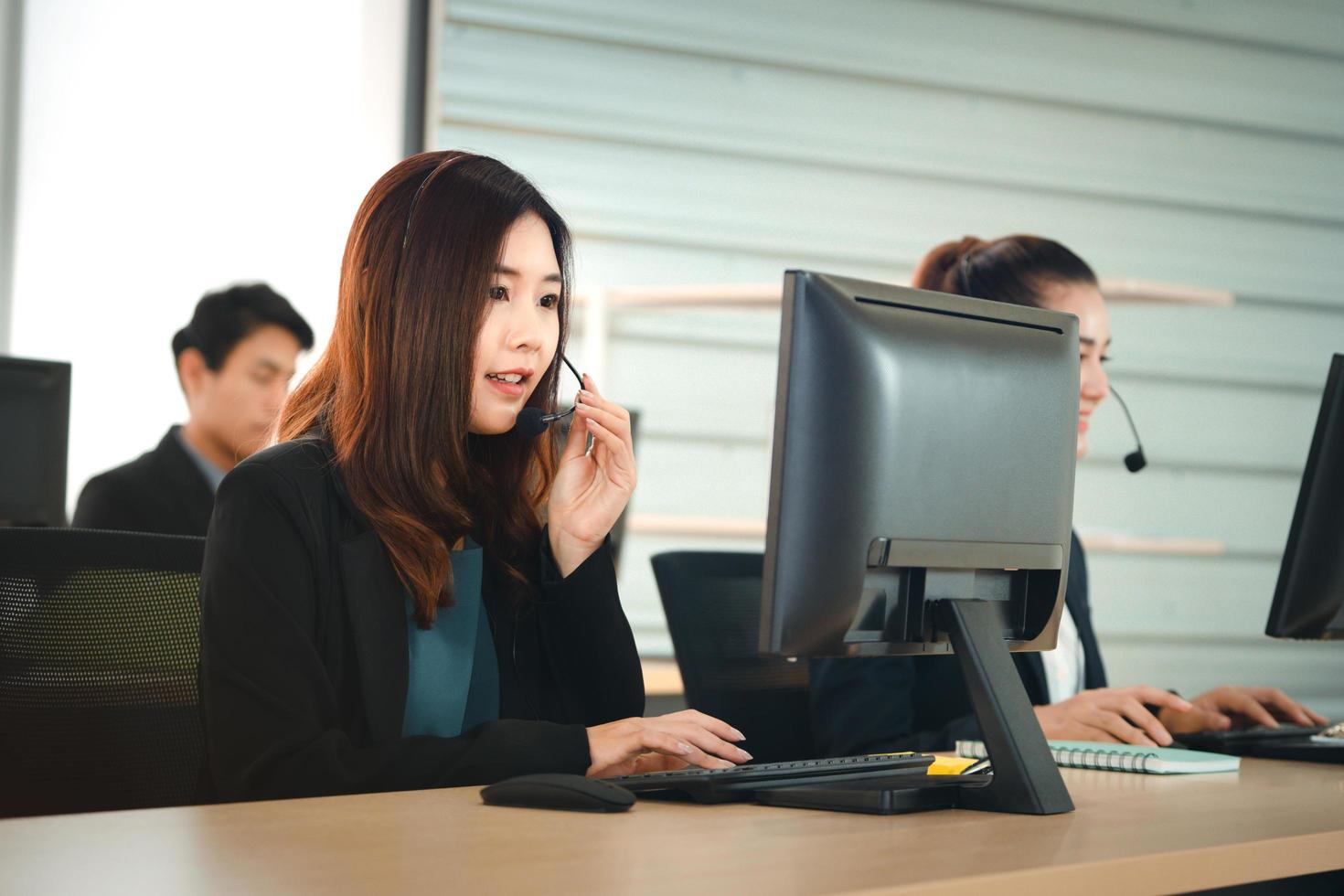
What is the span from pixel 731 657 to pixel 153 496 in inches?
60.6

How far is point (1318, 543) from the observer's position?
1751 millimetres

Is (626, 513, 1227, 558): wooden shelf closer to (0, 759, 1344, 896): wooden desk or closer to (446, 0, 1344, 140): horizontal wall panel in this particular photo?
(446, 0, 1344, 140): horizontal wall panel

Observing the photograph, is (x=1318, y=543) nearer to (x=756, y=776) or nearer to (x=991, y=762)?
(x=991, y=762)

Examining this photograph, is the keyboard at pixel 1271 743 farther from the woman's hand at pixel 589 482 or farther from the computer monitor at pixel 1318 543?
the woman's hand at pixel 589 482

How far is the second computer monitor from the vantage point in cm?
116

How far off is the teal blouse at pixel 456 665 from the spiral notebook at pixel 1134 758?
530 millimetres

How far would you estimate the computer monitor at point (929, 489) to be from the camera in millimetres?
1159

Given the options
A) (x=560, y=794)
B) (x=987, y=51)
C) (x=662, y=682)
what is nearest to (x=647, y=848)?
(x=560, y=794)

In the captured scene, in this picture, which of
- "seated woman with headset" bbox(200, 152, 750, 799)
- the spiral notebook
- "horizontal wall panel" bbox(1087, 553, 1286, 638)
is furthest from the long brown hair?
"horizontal wall panel" bbox(1087, 553, 1286, 638)

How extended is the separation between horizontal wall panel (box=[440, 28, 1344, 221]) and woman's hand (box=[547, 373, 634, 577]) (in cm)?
190

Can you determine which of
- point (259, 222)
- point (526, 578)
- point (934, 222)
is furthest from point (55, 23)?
point (526, 578)

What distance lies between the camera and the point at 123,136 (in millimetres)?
3525

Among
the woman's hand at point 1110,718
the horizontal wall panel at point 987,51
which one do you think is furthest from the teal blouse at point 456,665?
the horizontal wall panel at point 987,51

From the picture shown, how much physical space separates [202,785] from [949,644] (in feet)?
2.44
